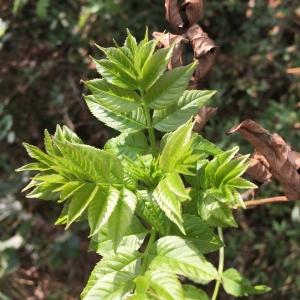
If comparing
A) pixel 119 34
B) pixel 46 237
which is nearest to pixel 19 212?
pixel 46 237

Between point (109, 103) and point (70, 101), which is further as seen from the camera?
point (70, 101)

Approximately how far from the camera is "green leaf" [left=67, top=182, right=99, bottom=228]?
0.77 meters

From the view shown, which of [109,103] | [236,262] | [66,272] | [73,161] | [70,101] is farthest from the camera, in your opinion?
[66,272]

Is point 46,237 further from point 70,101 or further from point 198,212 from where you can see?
point 198,212

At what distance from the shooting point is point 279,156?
1.08 m

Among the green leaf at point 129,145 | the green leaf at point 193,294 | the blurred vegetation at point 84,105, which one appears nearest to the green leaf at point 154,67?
the green leaf at point 129,145

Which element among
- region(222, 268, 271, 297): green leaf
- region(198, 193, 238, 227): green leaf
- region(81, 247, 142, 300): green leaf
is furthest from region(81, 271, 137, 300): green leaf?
region(222, 268, 271, 297): green leaf

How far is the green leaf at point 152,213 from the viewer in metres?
0.88

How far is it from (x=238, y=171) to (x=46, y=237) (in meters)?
2.28

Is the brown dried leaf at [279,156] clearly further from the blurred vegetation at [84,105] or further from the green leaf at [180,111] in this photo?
the blurred vegetation at [84,105]

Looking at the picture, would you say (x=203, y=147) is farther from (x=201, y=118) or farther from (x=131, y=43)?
(x=131, y=43)

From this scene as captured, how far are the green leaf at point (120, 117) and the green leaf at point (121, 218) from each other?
8.6 inches

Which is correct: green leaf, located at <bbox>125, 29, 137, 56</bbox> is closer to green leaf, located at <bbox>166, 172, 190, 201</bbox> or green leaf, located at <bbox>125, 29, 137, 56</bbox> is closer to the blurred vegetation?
green leaf, located at <bbox>166, 172, 190, 201</bbox>

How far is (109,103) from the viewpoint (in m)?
0.94
